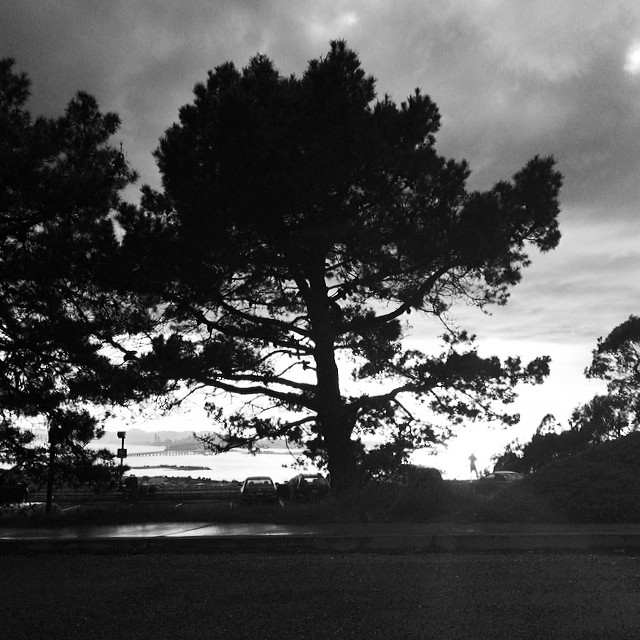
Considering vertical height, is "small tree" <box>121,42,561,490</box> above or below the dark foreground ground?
above

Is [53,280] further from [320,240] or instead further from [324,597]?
[324,597]

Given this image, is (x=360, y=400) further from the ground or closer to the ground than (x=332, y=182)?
closer to the ground

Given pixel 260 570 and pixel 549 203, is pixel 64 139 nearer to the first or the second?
pixel 549 203

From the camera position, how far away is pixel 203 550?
823 cm

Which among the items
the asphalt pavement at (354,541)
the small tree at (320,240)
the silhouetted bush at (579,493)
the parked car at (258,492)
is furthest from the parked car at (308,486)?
the asphalt pavement at (354,541)

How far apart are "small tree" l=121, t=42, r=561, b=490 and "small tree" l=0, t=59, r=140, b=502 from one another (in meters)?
0.92

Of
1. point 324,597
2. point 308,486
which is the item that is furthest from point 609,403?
point 324,597

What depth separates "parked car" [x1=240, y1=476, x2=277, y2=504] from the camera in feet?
86.1

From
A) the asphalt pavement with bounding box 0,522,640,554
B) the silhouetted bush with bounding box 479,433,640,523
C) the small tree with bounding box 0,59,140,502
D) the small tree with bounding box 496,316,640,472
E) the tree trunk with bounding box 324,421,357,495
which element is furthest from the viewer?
the small tree with bounding box 496,316,640,472

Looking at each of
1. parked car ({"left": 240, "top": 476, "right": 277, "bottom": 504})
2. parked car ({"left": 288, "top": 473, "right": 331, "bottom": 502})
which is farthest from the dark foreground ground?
parked car ({"left": 240, "top": 476, "right": 277, "bottom": 504})

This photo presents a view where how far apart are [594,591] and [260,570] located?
121 inches

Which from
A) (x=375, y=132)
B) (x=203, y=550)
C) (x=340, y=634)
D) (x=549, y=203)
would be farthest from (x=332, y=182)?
(x=340, y=634)

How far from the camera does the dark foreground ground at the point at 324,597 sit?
487 centimetres

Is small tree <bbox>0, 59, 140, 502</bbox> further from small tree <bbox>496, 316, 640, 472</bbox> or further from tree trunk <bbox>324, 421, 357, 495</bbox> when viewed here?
small tree <bbox>496, 316, 640, 472</bbox>
